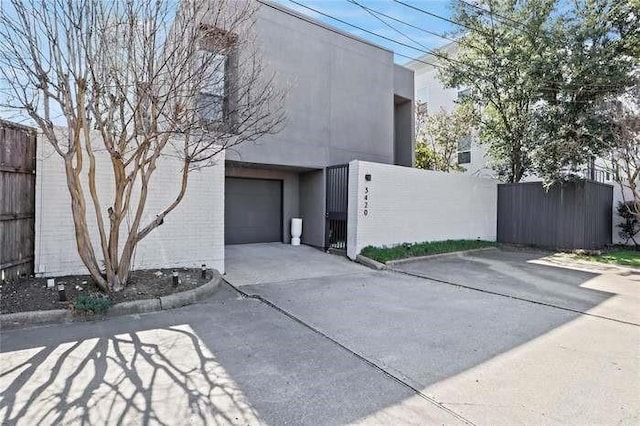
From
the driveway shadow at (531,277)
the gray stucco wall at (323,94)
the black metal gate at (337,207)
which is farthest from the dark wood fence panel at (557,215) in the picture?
the black metal gate at (337,207)

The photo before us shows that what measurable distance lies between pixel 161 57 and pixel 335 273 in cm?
501

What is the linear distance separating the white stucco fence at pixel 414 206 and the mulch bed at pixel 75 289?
4.40 m

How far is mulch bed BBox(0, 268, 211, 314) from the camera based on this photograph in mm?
4586

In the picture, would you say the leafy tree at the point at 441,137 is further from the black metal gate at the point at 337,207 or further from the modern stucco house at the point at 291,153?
the black metal gate at the point at 337,207

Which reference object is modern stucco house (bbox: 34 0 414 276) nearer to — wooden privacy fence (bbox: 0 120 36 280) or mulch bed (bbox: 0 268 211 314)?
mulch bed (bbox: 0 268 211 314)

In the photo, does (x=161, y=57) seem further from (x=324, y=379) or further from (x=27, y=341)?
(x=324, y=379)

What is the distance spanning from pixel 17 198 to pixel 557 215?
13295mm

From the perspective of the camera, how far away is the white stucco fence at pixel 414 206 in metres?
9.41

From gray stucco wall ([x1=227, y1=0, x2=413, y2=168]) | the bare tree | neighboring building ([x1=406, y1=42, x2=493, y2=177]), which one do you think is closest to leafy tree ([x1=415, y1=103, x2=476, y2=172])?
neighboring building ([x1=406, y1=42, x2=493, y2=177])

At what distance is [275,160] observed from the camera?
9.87 metres

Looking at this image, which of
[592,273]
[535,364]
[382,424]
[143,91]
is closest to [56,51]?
[143,91]

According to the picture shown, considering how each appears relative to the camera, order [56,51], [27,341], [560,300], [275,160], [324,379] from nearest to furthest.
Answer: [324,379]
[27,341]
[56,51]
[560,300]
[275,160]

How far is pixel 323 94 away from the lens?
422 inches

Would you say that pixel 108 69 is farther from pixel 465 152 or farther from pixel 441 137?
pixel 465 152
